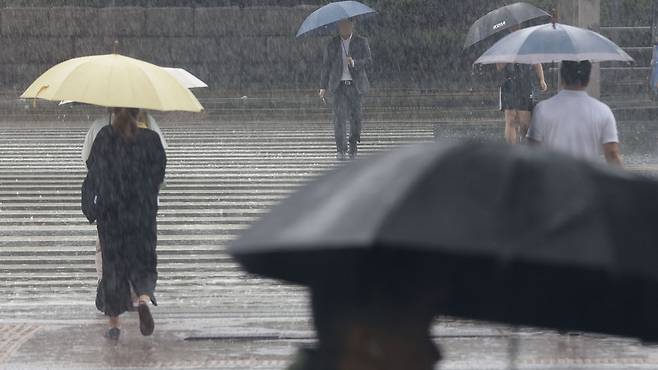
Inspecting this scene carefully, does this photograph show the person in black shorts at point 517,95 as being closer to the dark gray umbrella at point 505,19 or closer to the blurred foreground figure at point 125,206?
the dark gray umbrella at point 505,19

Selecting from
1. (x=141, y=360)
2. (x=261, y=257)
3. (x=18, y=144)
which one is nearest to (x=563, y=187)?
(x=261, y=257)

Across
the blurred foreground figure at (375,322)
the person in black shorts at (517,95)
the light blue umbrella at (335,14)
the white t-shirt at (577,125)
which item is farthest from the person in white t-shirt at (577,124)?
the light blue umbrella at (335,14)

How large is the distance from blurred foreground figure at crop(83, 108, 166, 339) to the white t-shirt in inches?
95.4

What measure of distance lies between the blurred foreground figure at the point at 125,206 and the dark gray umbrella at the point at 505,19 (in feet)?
25.1

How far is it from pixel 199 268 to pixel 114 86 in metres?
3.36

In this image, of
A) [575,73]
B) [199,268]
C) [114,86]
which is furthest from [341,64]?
[575,73]

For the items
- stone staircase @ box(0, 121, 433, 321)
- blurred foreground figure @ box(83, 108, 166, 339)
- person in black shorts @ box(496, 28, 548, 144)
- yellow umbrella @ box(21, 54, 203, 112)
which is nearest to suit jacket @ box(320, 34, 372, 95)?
stone staircase @ box(0, 121, 433, 321)

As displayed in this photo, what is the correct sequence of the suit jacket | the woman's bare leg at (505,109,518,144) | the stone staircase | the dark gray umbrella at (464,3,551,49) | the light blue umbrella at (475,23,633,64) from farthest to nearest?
the dark gray umbrella at (464,3,551,49), the woman's bare leg at (505,109,518,144), the suit jacket, the stone staircase, the light blue umbrella at (475,23,633,64)

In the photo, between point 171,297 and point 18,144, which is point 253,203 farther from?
point 18,144

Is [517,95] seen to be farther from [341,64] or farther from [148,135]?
[148,135]

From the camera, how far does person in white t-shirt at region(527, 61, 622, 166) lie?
8031mm

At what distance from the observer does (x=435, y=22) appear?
2723 centimetres

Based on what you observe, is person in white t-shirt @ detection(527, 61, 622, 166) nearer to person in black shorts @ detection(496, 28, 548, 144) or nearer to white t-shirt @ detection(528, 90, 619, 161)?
white t-shirt @ detection(528, 90, 619, 161)

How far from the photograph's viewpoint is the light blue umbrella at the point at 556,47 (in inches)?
368
